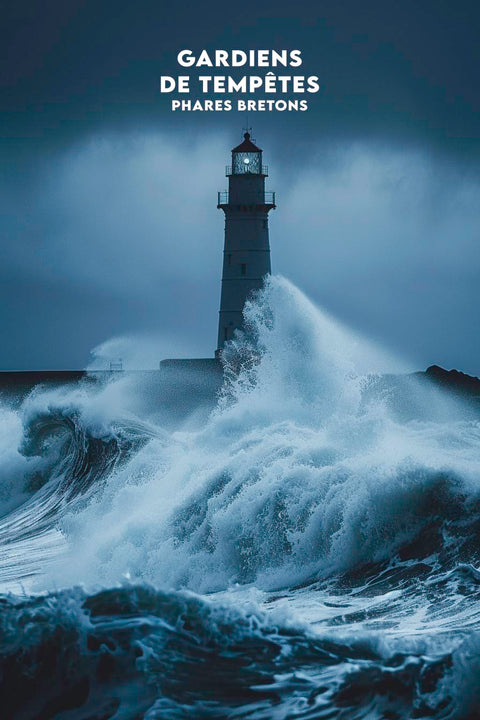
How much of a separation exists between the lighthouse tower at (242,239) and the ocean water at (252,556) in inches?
275

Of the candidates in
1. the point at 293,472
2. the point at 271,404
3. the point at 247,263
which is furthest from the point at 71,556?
the point at 247,263

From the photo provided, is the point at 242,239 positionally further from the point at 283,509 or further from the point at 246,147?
the point at 283,509

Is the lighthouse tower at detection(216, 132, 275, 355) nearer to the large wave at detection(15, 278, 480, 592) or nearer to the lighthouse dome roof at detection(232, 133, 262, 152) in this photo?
the lighthouse dome roof at detection(232, 133, 262, 152)

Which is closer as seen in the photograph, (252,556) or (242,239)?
(252,556)

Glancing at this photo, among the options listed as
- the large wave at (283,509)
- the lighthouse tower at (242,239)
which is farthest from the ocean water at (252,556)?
the lighthouse tower at (242,239)

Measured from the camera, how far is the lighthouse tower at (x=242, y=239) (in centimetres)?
3284

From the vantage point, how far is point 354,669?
5.88 m

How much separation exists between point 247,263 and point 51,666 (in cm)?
2778

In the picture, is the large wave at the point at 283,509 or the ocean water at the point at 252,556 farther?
the large wave at the point at 283,509

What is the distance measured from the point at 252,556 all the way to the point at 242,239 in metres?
22.9

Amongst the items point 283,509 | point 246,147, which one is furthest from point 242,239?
point 283,509

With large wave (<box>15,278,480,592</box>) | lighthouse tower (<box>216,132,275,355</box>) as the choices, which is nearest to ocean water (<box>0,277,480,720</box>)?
large wave (<box>15,278,480,592</box>)

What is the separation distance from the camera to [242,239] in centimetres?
3325

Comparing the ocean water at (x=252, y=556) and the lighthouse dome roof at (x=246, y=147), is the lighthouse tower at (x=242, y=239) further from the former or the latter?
the ocean water at (x=252, y=556)
